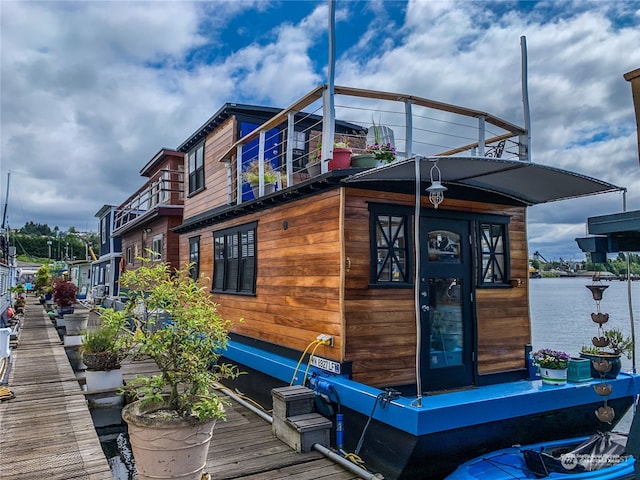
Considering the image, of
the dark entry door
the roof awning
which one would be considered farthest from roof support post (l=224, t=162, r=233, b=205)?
the dark entry door

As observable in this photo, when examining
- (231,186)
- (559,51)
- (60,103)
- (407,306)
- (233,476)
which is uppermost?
(60,103)

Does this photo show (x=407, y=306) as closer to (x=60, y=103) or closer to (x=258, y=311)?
(x=258, y=311)

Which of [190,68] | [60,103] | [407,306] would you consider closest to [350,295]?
[407,306]

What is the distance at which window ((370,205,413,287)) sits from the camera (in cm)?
519

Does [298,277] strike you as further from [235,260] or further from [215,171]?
[215,171]

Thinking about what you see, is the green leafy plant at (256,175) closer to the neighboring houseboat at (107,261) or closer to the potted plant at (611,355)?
the potted plant at (611,355)

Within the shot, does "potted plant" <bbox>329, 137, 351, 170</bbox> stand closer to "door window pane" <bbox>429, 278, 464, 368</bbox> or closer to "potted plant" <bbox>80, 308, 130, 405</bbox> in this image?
"door window pane" <bbox>429, 278, 464, 368</bbox>

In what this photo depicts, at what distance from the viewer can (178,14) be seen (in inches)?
287

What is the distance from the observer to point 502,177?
5113mm

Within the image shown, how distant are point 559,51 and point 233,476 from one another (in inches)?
310

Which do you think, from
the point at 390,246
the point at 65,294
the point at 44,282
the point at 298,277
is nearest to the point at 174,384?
the point at 298,277

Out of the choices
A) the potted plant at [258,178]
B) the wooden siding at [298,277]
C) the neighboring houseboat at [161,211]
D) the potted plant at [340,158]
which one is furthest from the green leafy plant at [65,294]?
the potted plant at [340,158]

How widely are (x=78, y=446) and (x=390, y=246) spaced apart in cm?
389

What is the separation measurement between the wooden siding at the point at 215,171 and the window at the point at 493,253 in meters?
5.21
